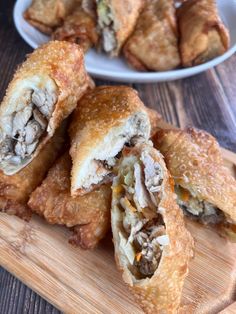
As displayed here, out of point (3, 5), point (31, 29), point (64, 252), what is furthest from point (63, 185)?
point (3, 5)

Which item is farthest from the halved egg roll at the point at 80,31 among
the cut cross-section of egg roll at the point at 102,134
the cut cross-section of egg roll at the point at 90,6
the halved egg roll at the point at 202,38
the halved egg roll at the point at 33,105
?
the cut cross-section of egg roll at the point at 102,134

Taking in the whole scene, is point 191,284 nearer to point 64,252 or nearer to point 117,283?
point 117,283

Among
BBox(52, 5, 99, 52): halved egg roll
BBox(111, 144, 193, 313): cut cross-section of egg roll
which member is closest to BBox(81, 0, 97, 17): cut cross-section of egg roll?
BBox(52, 5, 99, 52): halved egg roll

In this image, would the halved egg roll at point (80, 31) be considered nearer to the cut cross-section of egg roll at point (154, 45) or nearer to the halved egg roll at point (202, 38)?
the cut cross-section of egg roll at point (154, 45)

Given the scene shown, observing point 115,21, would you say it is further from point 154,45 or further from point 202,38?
point 202,38

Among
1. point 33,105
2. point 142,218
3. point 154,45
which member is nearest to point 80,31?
point 154,45

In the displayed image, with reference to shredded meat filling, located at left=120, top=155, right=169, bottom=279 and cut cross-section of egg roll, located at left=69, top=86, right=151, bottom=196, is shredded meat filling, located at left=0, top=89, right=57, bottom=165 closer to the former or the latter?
cut cross-section of egg roll, located at left=69, top=86, right=151, bottom=196
